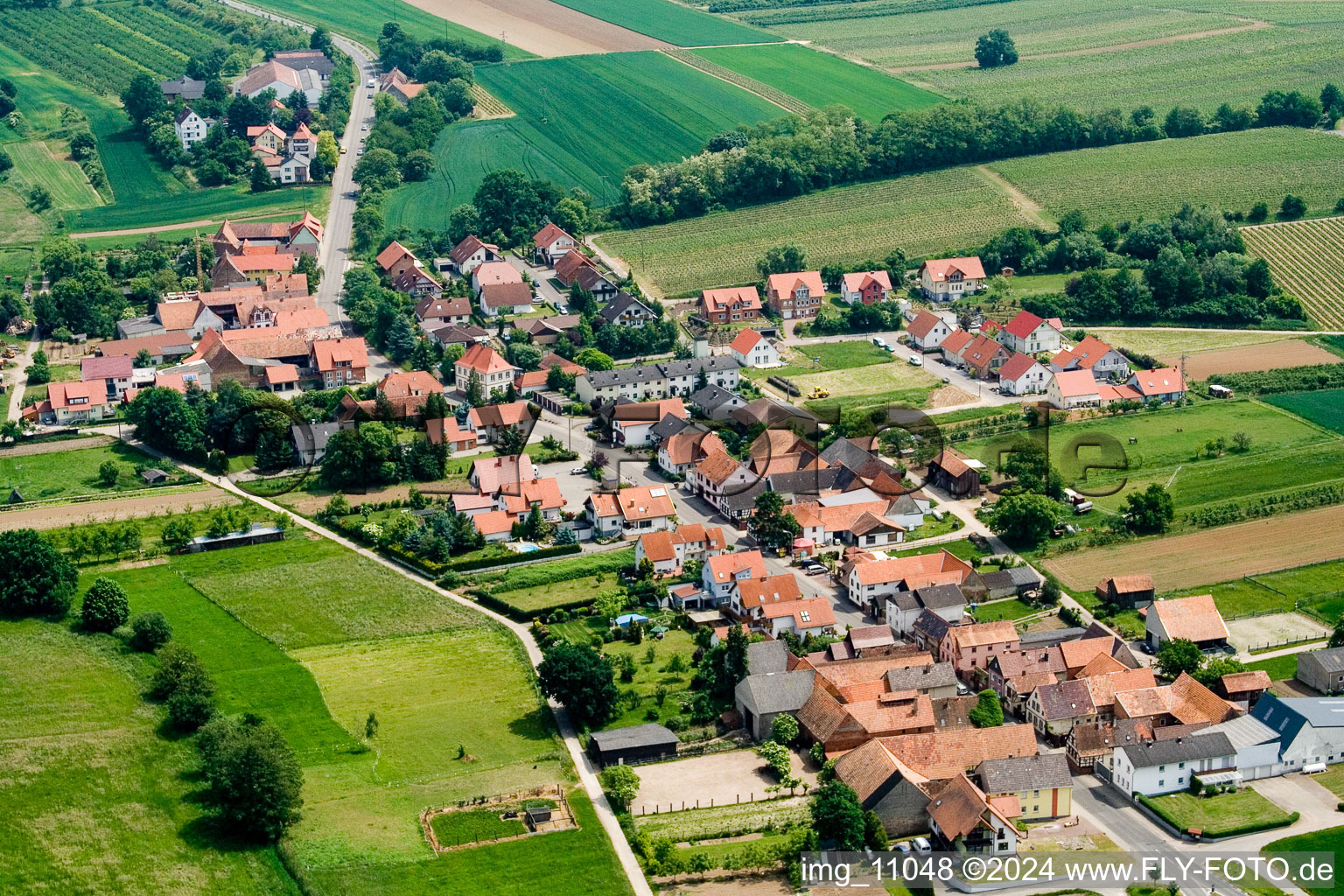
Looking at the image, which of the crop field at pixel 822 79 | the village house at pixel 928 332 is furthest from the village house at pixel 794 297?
the crop field at pixel 822 79

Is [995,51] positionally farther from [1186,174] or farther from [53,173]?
[53,173]

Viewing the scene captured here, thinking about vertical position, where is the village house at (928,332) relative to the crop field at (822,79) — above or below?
below

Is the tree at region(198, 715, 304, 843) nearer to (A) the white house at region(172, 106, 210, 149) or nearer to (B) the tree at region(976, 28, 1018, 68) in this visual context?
(A) the white house at region(172, 106, 210, 149)

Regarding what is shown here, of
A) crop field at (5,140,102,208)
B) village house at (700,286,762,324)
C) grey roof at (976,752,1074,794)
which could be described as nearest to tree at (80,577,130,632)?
grey roof at (976,752,1074,794)

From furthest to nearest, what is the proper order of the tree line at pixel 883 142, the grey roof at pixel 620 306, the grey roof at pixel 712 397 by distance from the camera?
the tree line at pixel 883 142
the grey roof at pixel 620 306
the grey roof at pixel 712 397

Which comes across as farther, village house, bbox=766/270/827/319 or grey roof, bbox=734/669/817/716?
village house, bbox=766/270/827/319

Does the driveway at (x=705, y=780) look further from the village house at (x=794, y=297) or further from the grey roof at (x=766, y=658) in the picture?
the village house at (x=794, y=297)
